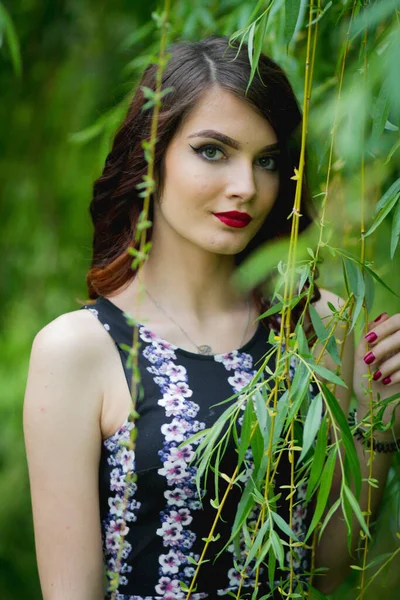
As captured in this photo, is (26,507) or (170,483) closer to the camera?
(170,483)

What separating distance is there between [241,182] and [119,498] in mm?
530

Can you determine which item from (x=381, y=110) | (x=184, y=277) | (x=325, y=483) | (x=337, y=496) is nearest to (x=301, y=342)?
(x=325, y=483)

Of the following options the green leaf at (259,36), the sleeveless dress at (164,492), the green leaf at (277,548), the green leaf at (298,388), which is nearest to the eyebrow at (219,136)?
the green leaf at (259,36)

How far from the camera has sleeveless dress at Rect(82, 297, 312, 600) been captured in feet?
4.53

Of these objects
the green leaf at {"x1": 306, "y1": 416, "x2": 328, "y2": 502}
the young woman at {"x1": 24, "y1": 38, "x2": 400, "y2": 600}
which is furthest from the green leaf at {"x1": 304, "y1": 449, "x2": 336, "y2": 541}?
the young woman at {"x1": 24, "y1": 38, "x2": 400, "y2": 600}

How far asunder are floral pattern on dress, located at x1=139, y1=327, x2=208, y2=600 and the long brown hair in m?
0.22

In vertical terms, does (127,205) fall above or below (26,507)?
above

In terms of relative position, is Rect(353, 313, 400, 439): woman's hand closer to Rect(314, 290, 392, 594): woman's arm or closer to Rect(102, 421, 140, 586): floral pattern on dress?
Rect(314, 290, 392, 594): woman's arm

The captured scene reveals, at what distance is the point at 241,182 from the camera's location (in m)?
1.36

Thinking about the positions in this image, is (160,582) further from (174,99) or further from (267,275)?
(174,99)

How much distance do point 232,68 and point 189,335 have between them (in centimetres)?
45

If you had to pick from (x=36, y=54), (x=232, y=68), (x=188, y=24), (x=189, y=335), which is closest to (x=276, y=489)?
(x=189, y=335)

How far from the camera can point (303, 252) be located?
114cm

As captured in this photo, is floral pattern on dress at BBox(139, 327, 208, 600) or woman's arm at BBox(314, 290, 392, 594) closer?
floral pattern on dress at BBox(139, 327, 208, 600)
